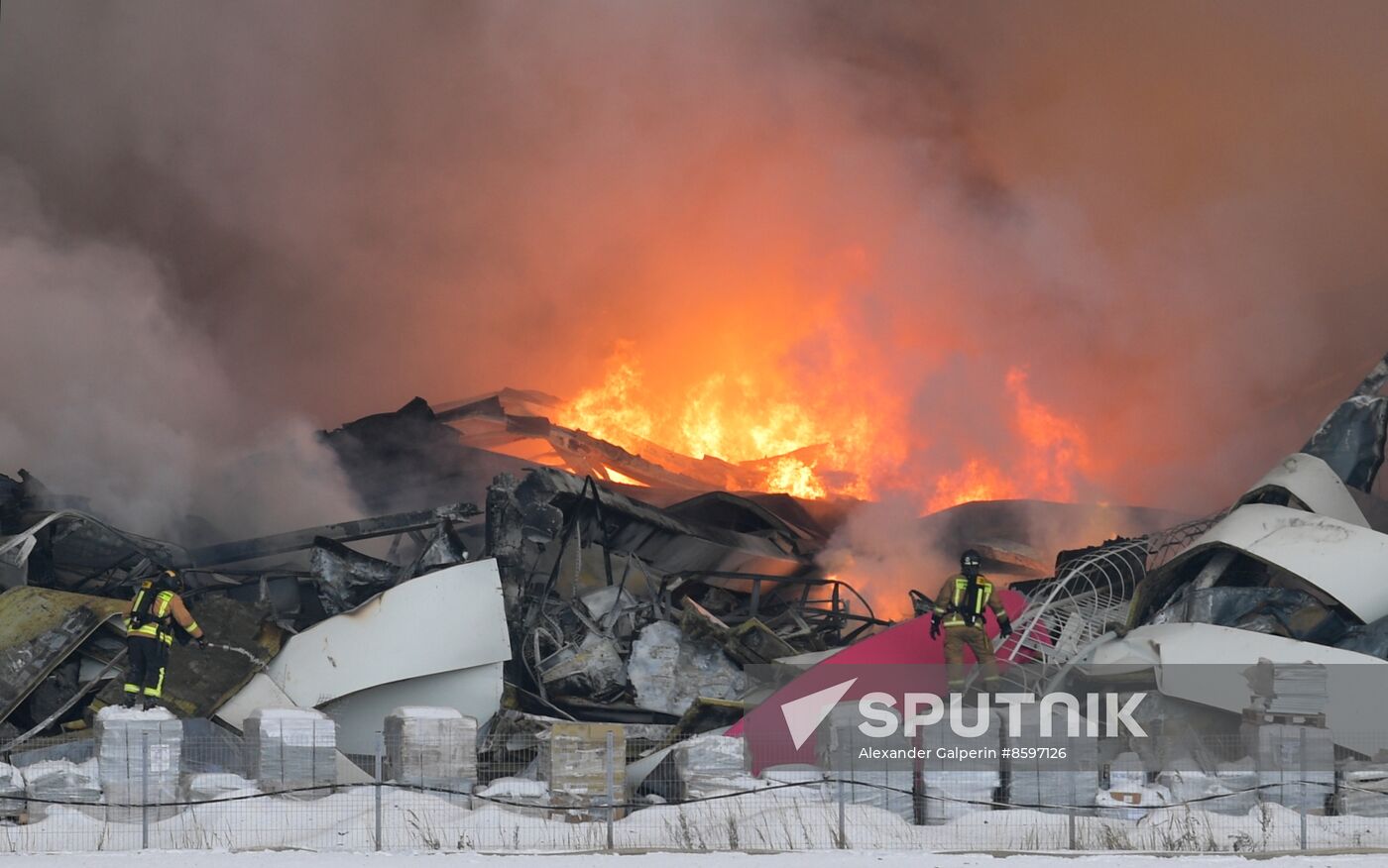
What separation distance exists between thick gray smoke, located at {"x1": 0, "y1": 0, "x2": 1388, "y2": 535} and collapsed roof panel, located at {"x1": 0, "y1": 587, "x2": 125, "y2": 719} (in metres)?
8.33

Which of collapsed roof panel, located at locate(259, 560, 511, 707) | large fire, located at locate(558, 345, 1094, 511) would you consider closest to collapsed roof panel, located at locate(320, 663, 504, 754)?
collapsed roof panel, located at locate(259, 560, 511, 707)

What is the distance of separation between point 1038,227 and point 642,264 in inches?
264

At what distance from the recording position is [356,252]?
28203mm

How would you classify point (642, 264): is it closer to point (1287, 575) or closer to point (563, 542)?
point (563, 542)

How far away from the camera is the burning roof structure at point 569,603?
16156 millimetres

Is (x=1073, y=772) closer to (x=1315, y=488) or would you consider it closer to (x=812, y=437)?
(x=1315, y=488)

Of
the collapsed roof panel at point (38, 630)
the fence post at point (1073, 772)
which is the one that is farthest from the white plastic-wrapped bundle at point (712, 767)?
the collapsed roof panel at point (38, 630)

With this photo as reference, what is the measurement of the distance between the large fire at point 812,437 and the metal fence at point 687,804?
12.9 m

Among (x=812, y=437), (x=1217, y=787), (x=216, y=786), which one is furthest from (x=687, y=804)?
(x=812, y=437)

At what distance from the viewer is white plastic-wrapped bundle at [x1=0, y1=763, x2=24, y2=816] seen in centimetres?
1253

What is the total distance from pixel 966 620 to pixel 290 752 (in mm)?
5873

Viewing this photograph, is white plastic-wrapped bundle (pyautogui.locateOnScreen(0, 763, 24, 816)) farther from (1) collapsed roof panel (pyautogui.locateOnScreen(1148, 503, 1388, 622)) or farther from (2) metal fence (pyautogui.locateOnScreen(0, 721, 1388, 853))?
(1) collapsed roof panel (pyautogui.locateOnScreen(1148, 503, 1388, 622))

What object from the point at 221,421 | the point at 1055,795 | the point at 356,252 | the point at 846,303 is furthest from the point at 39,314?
the point at 1055,795

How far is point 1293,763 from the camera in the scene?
1327 cm
